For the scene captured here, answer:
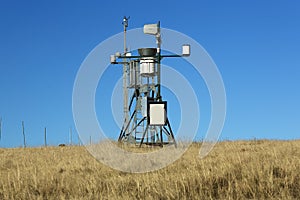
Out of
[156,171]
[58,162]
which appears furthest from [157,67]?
[156,171]

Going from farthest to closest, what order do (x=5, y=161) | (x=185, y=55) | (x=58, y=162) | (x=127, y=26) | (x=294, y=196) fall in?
(x=127, y=26), (x=185, y=55), (x=5, y=161), (x=58, y=162), (x=294, y=196)

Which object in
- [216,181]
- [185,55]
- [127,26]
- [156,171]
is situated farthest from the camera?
[127,26]

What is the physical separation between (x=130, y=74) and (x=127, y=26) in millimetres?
2679

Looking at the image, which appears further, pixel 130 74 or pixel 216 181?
pixel 130 74

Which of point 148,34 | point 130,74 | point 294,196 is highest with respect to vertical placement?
point 148,34

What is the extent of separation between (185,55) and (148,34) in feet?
4.90

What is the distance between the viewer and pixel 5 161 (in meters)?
11.6

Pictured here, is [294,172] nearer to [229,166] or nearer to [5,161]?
[229,166]

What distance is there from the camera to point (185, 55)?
14.4m

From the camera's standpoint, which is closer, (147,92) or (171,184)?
(171,184)

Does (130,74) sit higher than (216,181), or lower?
higher

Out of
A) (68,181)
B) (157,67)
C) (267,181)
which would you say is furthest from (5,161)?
(267,181)

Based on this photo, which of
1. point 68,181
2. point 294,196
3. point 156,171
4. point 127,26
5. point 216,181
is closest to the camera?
point 294,196

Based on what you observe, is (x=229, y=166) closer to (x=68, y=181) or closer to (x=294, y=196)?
(x=294, y=196)
